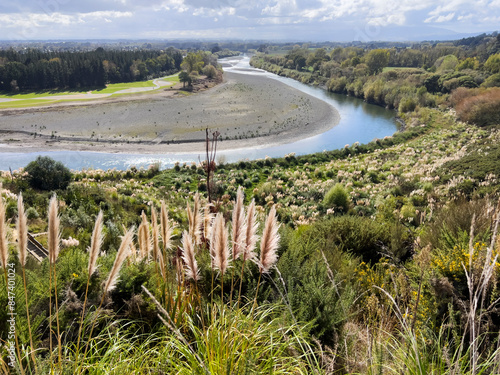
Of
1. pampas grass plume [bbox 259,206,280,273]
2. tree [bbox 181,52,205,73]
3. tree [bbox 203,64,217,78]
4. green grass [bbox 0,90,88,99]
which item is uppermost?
tree [bbox 181,52,205,73]

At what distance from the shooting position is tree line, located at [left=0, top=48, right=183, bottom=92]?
4669cm

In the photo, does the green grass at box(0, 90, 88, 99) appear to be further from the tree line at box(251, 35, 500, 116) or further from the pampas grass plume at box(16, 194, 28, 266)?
the pampas grass plume at box(16, 194, 28, 266)

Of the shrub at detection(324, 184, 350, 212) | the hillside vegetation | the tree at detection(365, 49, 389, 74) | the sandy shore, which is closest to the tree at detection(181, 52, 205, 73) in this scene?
the sandy shore

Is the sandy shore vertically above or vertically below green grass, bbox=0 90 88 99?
below

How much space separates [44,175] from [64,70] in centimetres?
4480

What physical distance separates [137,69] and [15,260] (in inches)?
2678

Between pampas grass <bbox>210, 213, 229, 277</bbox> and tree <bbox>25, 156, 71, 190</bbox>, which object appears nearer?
pampas grass <bbox>210, 213, 229, 277</bbox>

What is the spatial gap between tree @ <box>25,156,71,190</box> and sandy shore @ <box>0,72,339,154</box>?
11.6 metres

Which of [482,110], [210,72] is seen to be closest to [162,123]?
[482,110]

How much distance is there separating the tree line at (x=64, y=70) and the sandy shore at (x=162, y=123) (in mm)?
15520

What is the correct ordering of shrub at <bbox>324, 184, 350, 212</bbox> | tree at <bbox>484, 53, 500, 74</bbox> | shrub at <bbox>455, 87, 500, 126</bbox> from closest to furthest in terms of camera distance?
shrub at <bbox>324, 184, 350, 212</bbox> < shrub at <bbox>455, 87, 500, 126</bbox> < tree at <bbox>484, 53, 500, 74</bbox>

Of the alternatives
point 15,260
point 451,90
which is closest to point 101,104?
point 15,260

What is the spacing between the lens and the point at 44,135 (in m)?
27.2

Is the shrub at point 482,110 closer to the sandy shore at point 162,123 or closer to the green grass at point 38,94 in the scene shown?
the sandy shore at point 162,123
